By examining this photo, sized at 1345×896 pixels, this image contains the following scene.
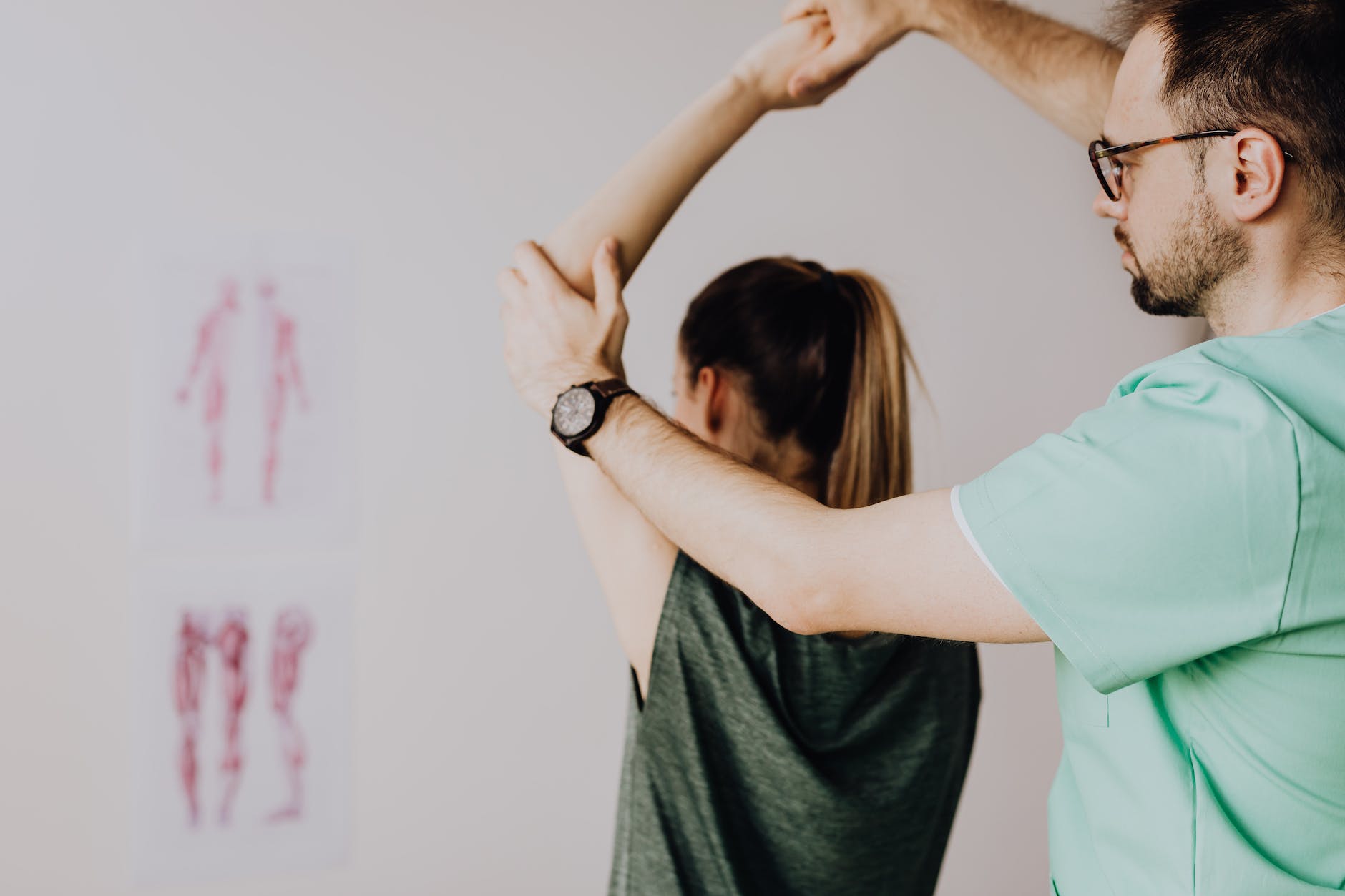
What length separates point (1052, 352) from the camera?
2549 mm

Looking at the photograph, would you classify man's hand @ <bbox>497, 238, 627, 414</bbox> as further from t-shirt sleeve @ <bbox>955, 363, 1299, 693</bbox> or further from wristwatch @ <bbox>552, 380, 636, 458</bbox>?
t-shirt sleeve @ <bbox>955, 363, 1299, 693</bbox>

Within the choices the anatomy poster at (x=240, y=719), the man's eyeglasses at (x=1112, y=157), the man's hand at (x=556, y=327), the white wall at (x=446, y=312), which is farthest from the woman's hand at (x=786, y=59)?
the anatomy poster at (x=240, y=719)

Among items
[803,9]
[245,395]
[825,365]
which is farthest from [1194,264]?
[245,395]

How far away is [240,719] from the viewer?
6.26 ft

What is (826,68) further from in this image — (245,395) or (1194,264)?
(245,395)

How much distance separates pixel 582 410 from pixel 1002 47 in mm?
709

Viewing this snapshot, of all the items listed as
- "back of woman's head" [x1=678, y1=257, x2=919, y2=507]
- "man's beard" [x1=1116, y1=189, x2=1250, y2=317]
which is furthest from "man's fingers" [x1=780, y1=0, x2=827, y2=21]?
"man's beard" [x1=1116, y1=189, x2=1250, y2=317]

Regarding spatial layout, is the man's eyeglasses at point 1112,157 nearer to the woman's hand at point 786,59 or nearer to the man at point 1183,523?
the man at point 1183,523

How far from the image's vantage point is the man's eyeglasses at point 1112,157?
802mm

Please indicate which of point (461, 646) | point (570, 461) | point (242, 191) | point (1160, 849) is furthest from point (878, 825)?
point (242, 191)

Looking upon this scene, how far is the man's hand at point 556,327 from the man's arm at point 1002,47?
0.37 metres

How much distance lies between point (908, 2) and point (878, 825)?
36.6 inches

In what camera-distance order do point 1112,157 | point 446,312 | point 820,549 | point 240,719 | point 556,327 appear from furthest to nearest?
point 446,312 < point 240,719 < point 556,327 < point 1112,157 < point 820,549

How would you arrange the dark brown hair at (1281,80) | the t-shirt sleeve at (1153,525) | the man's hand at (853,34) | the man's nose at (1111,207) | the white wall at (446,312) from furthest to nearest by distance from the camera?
1. the white wall at (446,312)
2. the man's hand at (853,34)
3. the man's nose at (1111,207)
4. the dark brown hair at (1281,80)
5. the t-shirt sleeve at (1153,525)
